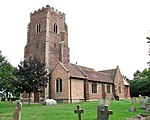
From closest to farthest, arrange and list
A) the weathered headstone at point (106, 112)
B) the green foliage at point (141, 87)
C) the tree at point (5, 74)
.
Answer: the tree at point (5, 74) < the weathered headstone at point (106, 112) < the green foliage at point (141, 87)

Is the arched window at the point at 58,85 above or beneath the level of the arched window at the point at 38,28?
beneath

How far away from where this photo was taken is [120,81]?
49719mm

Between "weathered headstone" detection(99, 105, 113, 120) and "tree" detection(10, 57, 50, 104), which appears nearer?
"weathered headstone" detection(99, 105, 113, 120)

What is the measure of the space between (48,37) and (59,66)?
22.3 ft

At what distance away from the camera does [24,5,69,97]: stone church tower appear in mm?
39100

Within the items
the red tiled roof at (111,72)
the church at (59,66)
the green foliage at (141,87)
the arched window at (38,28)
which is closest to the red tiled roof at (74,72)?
the church at (59,66)

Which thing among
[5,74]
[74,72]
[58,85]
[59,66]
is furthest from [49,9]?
[5,74]

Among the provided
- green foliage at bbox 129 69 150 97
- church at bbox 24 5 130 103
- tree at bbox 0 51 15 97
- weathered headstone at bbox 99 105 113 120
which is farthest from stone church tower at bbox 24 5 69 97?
green foliage at bbox 129 69 150 97

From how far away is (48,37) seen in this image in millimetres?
39500

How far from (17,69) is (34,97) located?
28.5 ft

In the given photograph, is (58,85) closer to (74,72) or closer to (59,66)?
(59,66)

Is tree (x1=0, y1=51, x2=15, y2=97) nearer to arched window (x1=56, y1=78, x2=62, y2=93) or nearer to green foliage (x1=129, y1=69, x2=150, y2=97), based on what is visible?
arched window (x1=56, y1=78, x2=62, y2=93)

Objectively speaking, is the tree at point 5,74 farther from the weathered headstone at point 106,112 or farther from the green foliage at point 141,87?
the green foliage at point 141,87

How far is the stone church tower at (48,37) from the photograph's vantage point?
39100mm
